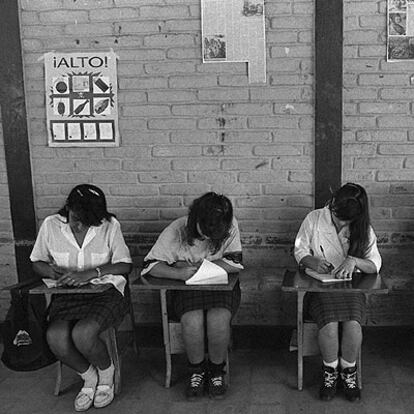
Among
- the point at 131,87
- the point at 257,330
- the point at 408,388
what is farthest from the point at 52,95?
the point at 408,388

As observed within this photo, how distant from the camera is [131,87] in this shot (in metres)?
4.24

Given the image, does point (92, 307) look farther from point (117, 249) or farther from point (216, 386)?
point (216, 386)

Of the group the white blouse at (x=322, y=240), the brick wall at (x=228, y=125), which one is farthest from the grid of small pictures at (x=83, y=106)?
the white blouse at (x=322, y=240)

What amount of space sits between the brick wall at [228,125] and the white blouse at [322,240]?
37 centimetres

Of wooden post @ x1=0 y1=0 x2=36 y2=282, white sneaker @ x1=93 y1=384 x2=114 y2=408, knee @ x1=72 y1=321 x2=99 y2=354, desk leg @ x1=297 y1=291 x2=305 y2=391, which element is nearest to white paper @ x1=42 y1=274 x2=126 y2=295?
knee @ x1=72 y1=321 x2=99 y2=354

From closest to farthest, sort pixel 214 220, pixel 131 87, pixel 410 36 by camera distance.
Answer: pixel 214 220 → pixel 410 36 → pixel 131 87

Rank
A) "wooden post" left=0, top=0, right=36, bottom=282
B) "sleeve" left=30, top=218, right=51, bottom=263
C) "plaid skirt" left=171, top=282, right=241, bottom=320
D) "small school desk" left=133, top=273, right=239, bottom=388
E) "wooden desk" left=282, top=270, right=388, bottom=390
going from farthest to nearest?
"wooden post" left=0, top=0, right=36, bottom=282, "sleeve" left=30, top=218, right=51, bottom=263, "plaid skirt" left=171, top=282, right=241, bottom=320, "small school desk" left=133, top=273, right=239, bottom=388, "wooden desk" left=282, top=270, right=388, bottom=390

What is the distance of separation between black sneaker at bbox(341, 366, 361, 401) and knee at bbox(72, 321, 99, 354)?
1528 mm

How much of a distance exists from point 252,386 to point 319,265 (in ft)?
2.96

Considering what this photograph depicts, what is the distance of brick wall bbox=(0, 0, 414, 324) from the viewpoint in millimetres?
4070

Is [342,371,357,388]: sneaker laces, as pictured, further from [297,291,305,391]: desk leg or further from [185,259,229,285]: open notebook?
[185,259,229,285]: open notebook

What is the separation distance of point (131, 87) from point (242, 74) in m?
0.80

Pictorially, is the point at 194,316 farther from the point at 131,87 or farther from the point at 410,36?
the point at 410,36

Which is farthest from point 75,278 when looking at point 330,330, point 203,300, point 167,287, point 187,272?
point 330,330
